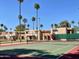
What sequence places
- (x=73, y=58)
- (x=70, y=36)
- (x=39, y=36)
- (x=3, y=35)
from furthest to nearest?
(x=3, y=35) < (x=39, y=36) < (x=70, y=36) < (x=73, y=58)

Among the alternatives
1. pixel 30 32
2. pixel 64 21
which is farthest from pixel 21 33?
pixel 64 21

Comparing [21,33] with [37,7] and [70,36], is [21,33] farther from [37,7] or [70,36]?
[70,36]

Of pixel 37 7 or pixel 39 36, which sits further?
pixel 37 7

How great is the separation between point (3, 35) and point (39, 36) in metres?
30.3

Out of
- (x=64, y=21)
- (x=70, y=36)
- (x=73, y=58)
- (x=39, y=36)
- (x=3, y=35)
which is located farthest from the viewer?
(x=64, y=21)

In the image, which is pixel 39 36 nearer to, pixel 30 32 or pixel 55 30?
pixel 55 30

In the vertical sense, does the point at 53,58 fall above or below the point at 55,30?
below

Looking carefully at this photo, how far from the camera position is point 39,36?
117 metres

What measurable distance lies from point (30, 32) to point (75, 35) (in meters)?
32.0

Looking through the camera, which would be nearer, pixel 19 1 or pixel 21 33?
pixel 19 1

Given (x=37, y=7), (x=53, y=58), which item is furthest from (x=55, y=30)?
(x=53, y=58)

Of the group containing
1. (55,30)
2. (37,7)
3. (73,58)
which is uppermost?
(37,7)

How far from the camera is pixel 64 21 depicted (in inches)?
7436

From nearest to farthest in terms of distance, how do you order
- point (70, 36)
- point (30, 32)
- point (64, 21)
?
point (70, 36) < point (30, 32) < point (64, 21)
